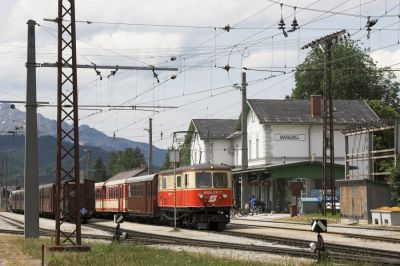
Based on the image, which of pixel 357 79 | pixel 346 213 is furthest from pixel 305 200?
pixel 357 79

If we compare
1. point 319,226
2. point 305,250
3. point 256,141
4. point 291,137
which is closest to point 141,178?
point 305,250

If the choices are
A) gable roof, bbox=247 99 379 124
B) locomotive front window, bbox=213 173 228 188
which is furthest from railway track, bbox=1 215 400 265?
gable roof, bbox=247 99 379 124

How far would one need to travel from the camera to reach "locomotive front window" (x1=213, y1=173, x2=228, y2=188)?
109 feet

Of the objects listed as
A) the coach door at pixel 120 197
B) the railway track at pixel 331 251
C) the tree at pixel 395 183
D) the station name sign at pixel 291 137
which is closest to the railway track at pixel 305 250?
the railway track at pixel 331 251

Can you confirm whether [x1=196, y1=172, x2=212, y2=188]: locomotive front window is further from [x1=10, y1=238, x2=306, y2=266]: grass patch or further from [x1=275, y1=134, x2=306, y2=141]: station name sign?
[x1=275, y1=134, x2=306, y2=141]: station name sign

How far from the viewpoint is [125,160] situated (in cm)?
15962

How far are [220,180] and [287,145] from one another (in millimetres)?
32029

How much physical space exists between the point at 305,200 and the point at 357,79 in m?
45.8

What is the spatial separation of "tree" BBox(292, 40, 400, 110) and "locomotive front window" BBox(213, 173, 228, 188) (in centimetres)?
5631

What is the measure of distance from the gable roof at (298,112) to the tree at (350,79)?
720 inches

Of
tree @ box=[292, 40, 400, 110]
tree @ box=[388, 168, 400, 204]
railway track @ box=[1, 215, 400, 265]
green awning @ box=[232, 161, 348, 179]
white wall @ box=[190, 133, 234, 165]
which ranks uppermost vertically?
tree @ box=[292, 40, 400, 110]

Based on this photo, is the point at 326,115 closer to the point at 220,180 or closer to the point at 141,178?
the point at 141,178

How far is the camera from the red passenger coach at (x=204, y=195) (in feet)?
107

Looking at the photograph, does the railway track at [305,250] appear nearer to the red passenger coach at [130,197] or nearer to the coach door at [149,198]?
the coach door at [149,198]
